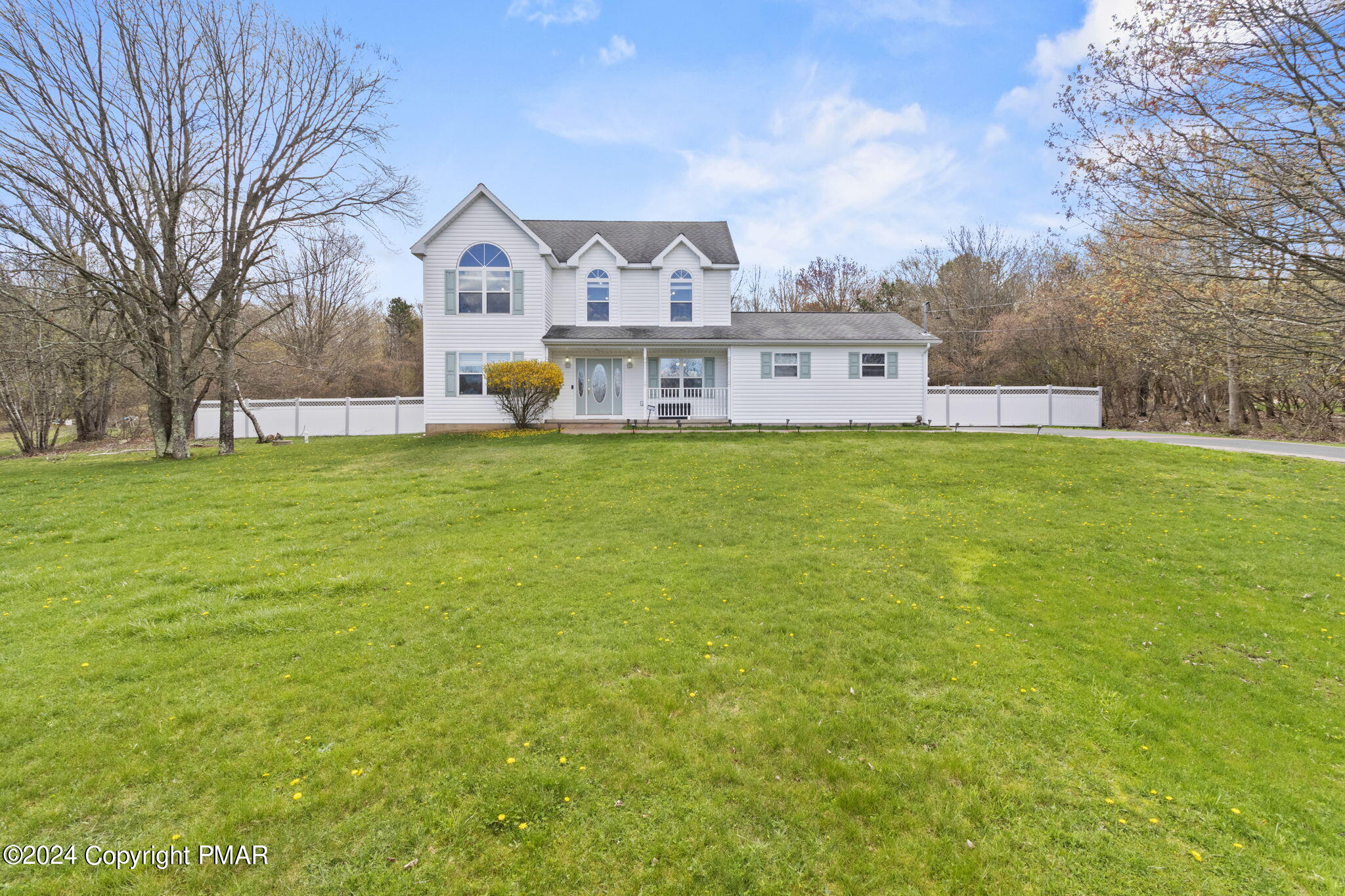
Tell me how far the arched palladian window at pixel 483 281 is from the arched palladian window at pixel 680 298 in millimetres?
5986

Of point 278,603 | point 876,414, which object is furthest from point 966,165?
point 278,603

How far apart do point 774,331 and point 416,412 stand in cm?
1513

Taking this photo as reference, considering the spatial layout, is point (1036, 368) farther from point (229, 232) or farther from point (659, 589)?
point (229, 232)

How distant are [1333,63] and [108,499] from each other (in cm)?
1628

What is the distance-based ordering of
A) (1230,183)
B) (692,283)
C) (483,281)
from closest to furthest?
(1230,183), (483,281), (692,283)

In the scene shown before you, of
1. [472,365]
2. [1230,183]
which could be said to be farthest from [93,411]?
[1230,183]

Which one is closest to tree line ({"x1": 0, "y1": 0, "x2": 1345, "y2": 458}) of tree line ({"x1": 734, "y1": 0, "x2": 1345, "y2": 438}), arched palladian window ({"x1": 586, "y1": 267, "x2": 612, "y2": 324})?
tree line ({"x1": 734, "y1": 0, "x2": 1345, "y2": 438})

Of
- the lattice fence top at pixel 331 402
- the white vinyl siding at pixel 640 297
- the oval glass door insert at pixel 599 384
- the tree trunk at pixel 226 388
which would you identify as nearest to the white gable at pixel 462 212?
the white vinyl siding at pixel 640 297

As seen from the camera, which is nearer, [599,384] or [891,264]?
[599,384]

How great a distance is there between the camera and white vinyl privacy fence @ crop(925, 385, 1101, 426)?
902 inches

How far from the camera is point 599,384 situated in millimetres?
20516

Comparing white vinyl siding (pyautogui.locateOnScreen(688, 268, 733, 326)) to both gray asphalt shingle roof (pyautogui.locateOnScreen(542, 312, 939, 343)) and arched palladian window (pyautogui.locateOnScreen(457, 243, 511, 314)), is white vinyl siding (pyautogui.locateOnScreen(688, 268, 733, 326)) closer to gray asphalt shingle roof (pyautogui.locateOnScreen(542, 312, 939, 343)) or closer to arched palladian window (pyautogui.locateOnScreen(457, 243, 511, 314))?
gray asphalt shingle roof (pyautogui.locateOnScreen(542, 312, 939, 343))

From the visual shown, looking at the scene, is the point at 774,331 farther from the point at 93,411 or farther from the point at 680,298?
the point at 93,411

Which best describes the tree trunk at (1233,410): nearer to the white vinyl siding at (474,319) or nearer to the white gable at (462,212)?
the white vinyl siding at (474,319)
